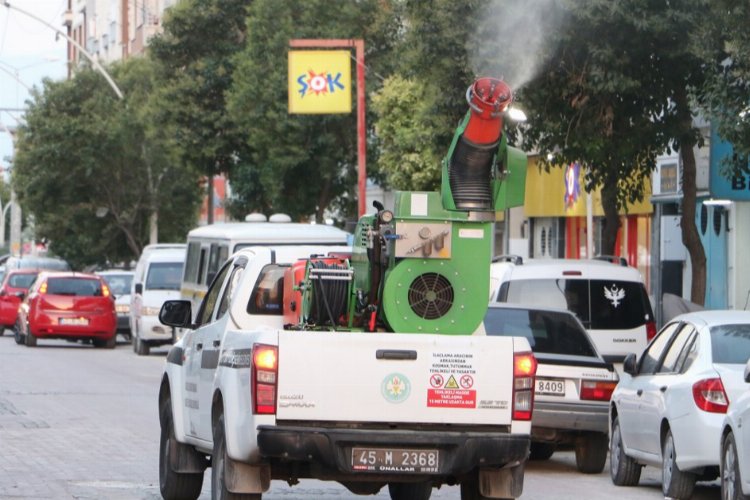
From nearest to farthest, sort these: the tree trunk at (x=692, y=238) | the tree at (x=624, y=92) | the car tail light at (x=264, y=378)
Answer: the car tail light at (x=264, y=378) → the tree at (x=624, y=92) → the tree trunk at (x=692, y=238)

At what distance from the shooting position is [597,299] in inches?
747

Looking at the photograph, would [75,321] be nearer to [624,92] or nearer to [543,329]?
[624,92]

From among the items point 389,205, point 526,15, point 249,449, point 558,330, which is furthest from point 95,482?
point 389,205

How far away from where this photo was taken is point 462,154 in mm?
11586

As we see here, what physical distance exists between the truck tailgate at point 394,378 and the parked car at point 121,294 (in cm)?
3121

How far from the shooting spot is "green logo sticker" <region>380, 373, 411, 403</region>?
9.94 m

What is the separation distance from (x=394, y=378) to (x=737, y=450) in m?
2.70

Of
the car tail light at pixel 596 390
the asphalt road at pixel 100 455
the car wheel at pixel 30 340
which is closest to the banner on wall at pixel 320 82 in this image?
the asphalt road at pixel 100 455

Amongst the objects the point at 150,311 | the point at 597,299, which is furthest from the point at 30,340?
the point at 597,299

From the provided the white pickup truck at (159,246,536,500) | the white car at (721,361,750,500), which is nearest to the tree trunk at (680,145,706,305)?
the white car at (721,361,750,500)

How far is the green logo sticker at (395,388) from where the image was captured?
994cm

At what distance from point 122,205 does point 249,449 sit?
1854 inches

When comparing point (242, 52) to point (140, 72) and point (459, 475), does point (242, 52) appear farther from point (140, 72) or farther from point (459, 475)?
point (459, 475)

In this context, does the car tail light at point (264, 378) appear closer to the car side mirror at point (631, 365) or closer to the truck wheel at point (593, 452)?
the car side mirror at point (631, 365)
